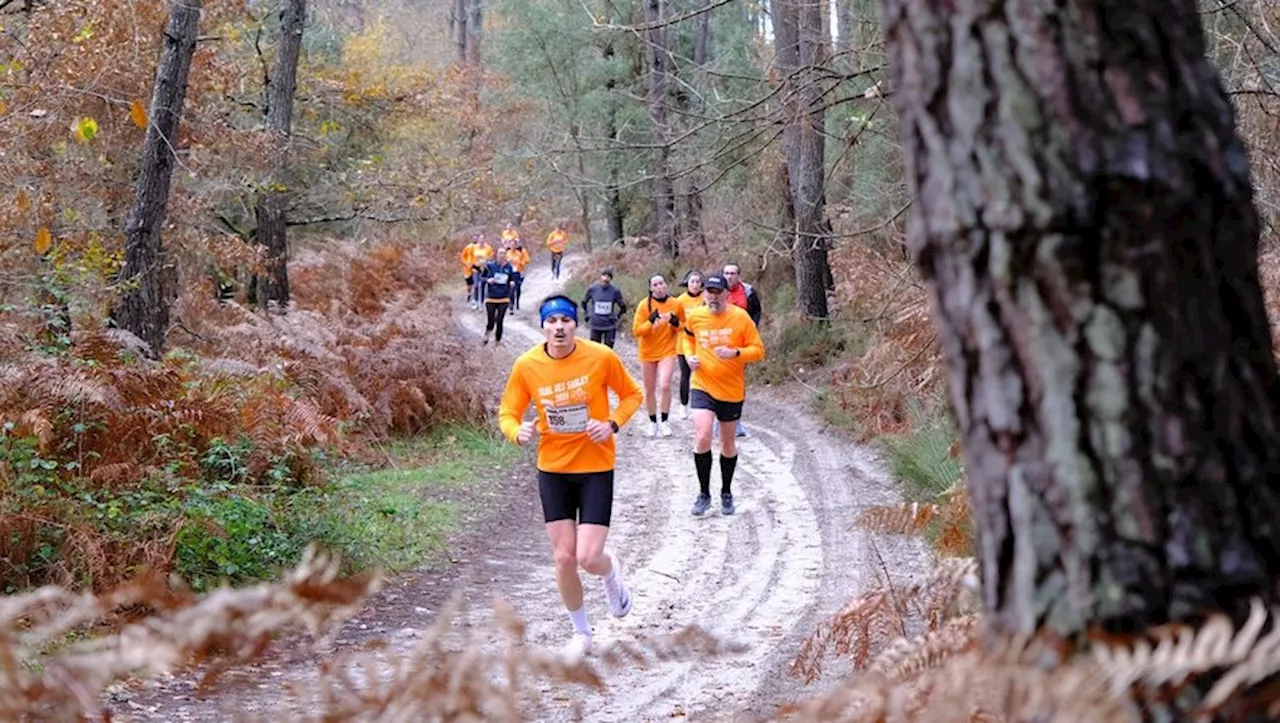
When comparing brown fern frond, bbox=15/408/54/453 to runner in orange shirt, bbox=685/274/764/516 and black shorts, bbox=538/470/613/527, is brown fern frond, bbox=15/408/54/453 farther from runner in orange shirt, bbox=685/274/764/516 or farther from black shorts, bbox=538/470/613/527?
runner in orange shirt, bbox=685/274/764/516

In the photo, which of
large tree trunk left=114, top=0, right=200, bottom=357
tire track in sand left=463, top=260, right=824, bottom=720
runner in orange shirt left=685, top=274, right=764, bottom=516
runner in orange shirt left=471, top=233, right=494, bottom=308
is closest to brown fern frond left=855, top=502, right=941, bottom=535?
tire track in sand left=463, top=260, right=824, bottom=720

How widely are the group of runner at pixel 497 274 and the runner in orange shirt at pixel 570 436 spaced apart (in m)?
16.6

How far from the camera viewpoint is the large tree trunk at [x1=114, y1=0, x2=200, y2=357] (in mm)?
11250

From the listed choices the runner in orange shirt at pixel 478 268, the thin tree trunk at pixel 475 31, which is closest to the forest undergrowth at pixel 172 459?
the runner in orange shirt at pixel 478 268

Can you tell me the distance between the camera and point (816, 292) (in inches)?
842

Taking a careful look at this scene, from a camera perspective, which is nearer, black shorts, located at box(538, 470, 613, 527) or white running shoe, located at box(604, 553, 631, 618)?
black shorts, located at box(538, 470, 613, 527)

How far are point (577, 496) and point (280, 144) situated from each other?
11.0 m

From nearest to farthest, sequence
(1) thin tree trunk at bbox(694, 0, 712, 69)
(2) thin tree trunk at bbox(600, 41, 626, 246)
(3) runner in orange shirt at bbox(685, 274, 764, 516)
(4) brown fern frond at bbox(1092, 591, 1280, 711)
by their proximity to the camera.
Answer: (4) brown fern frond at bbox(1092, 591, 1280, 711) → (3) runner in orange shirt at bbox(685, 274, 764, 516) → (2) thin tree trunk at bbox(600, 41, 626, 246) → (1) thin tree trunk at bbox(694, 0, 712, 69)

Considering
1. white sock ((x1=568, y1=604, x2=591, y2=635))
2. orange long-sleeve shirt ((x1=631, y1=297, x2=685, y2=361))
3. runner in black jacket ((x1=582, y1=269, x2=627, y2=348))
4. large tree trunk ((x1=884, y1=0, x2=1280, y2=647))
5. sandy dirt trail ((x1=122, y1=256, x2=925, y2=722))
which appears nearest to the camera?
large tree trunk ((x1=884, y1=0, x2=1280, y2=647))

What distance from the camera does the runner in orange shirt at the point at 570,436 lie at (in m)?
7.75

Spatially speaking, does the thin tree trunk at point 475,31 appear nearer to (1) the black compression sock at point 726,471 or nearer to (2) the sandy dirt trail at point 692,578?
(2) the sandy dirt trail at point 692,578

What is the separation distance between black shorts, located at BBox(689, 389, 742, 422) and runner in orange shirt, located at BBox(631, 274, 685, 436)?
3.08 meters

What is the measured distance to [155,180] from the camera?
11.4 metres

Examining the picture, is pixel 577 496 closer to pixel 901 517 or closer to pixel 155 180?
pixel 901 517
